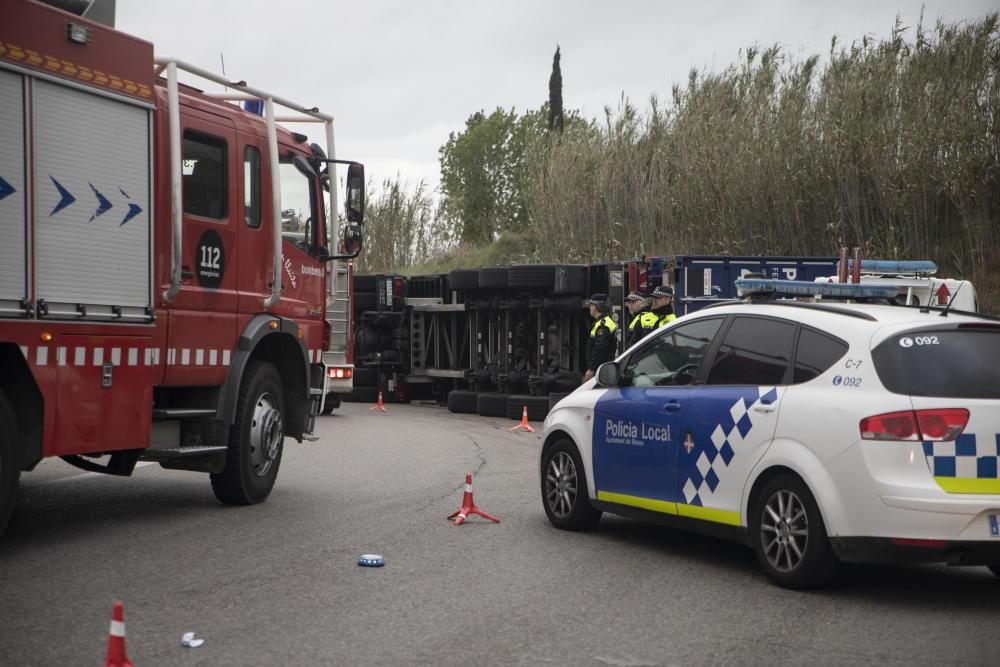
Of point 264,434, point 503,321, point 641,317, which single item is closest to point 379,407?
point 503,321

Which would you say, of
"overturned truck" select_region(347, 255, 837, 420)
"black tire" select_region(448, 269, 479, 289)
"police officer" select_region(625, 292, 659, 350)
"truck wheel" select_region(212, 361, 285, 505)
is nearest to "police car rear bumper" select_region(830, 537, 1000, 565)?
"truck wheel" select_region(212, 361, 285, 505)

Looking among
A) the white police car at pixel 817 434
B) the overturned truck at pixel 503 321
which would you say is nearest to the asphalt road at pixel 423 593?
the white police car at pixel 817 434

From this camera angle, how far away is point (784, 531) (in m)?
7.13

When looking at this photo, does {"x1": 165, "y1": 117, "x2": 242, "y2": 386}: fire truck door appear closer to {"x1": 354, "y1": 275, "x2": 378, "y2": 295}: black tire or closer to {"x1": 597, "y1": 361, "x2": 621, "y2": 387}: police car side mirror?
{"x1": 597, "y1": 361, "x2": 621, "y2": 387}: police car side mirror

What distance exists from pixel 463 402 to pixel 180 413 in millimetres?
13861

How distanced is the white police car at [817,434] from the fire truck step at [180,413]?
304 centimetres

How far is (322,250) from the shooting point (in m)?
11.6

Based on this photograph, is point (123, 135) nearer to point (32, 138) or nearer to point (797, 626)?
point (32, 138)

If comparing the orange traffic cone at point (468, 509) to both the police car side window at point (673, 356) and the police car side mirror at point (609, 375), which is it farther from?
the police car side window at point (673, 356)

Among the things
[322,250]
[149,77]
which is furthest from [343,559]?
[322,250]

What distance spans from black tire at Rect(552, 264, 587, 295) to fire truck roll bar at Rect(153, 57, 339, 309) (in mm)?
9671

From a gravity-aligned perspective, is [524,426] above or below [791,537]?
below

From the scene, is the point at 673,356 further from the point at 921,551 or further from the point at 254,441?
the point at 254,441

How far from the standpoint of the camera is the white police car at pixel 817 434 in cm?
657
